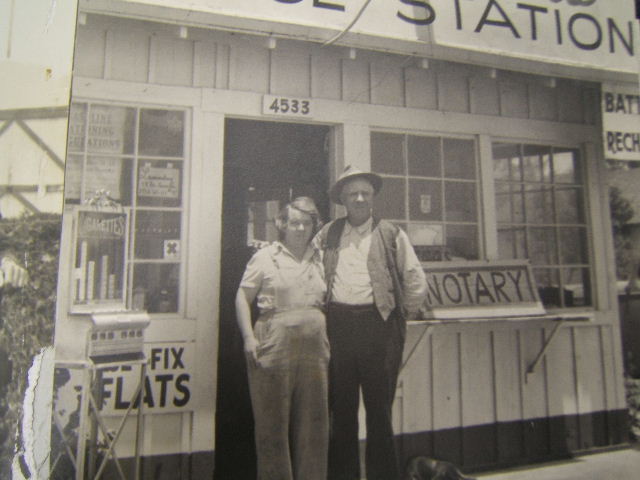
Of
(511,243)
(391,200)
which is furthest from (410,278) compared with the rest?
(511,243)

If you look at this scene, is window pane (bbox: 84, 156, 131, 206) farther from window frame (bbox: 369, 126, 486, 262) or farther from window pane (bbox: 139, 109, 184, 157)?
window frame (bbox: 369, 126, 486, 262)

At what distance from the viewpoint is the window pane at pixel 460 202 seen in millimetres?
2852

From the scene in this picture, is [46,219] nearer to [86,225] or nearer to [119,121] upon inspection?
[86,225]

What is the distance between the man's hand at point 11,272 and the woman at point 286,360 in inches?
36.4

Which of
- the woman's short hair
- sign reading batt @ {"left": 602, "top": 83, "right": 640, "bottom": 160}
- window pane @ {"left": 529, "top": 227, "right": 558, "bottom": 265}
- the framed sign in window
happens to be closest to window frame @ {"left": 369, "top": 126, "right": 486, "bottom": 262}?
window pane @ {"left": 529, "top": 227, "right": 558, "bottom": 265}

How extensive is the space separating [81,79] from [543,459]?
3.20 m

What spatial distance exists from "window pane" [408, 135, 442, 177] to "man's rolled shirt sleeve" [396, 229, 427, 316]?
1.41 ft

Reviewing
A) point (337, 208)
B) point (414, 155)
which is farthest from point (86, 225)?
point (414, 155)

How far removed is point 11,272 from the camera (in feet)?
6.49

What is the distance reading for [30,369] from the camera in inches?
77.1

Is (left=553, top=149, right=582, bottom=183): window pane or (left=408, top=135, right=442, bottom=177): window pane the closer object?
(left=408, top=135, right=442, bottom=177): window pane

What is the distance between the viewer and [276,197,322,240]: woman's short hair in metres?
2.49

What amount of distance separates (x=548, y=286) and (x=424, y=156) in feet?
3.72

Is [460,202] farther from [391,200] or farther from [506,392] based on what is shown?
[506,392]
